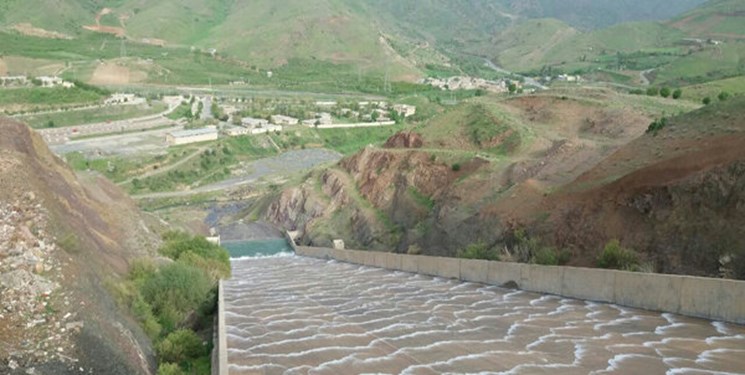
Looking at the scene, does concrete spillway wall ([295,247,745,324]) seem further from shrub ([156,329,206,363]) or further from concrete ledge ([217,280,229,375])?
shrub ([156,329,206,363])

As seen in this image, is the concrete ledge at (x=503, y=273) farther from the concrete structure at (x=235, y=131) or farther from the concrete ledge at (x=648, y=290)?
the concrete structure at (x=235, y=131)

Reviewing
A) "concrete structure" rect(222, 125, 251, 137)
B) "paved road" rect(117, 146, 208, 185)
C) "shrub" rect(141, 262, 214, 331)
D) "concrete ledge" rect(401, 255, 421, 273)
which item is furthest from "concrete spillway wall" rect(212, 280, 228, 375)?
"concrete structure" rect(222, 125, 251, 137)

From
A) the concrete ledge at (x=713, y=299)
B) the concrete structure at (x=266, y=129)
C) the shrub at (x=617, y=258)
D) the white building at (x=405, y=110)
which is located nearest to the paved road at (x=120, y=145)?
the concrete structure at (x=266, y=129)

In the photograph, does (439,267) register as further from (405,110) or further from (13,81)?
(13,81)

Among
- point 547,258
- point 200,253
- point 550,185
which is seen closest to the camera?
point 547,258

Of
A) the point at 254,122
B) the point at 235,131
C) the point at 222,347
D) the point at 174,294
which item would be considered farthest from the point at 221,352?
the point at 254,122

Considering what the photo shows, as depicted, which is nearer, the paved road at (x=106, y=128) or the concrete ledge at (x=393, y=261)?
the concrete ledge at (x=393, y=261)

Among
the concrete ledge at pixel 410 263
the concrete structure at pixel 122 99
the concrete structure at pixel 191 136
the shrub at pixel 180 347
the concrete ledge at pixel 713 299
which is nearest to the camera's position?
the concrete ledge at pixel 713 299
